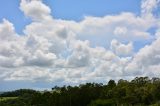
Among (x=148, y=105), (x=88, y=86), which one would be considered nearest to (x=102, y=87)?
(x=88, y=86)

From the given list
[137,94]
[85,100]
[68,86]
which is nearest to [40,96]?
[68,86]

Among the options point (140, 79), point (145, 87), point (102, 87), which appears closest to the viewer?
point (145, 87)

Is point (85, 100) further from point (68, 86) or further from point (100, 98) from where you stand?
point (68, 86)

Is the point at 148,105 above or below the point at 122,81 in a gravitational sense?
below

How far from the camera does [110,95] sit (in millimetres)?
150250

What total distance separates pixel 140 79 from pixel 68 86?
39980mm

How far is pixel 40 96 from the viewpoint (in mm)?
185125

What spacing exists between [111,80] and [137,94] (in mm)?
38986

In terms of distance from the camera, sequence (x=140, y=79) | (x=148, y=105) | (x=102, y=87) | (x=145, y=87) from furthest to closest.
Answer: (x=102, y=87), (x=140, y=79), (x=145, y=87), (x=148, y=105)

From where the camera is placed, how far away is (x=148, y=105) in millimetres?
130625

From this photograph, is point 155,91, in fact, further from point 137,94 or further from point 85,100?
point 85,100

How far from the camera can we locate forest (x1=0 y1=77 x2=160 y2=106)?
452ft

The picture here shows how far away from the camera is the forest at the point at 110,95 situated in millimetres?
137625

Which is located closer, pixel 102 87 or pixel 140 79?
pixel 140 79
